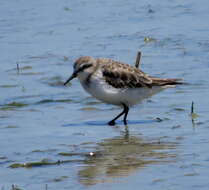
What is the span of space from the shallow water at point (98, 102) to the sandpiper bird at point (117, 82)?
29cm

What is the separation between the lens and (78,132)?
34.5ft

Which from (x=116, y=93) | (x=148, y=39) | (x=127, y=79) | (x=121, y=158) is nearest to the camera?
(x=121, y=158)

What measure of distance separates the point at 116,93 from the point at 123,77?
0.28m

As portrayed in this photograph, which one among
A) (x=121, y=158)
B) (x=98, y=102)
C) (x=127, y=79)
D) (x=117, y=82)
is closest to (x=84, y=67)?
(x=117, y=82)

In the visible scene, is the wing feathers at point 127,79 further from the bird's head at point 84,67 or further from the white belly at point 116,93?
the bird's head at point 84,67

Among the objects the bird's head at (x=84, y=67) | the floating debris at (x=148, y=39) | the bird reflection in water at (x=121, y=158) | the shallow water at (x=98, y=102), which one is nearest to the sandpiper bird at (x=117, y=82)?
the bird's head at (x=84, y=67)

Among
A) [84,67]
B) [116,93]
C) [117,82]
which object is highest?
[84,67]

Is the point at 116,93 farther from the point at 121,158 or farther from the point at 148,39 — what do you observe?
the point at 148,39

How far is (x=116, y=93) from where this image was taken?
1154 cm

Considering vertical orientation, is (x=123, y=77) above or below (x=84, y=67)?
below

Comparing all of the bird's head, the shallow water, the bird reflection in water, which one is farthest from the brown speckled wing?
the bird reflection in water

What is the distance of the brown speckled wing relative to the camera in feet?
37.9

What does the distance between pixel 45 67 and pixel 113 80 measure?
10.9 feet

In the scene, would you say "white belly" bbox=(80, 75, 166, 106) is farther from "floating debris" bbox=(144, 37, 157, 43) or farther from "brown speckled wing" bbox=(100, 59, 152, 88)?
"floating debris" bbox=(144, 37, 157, 43)
